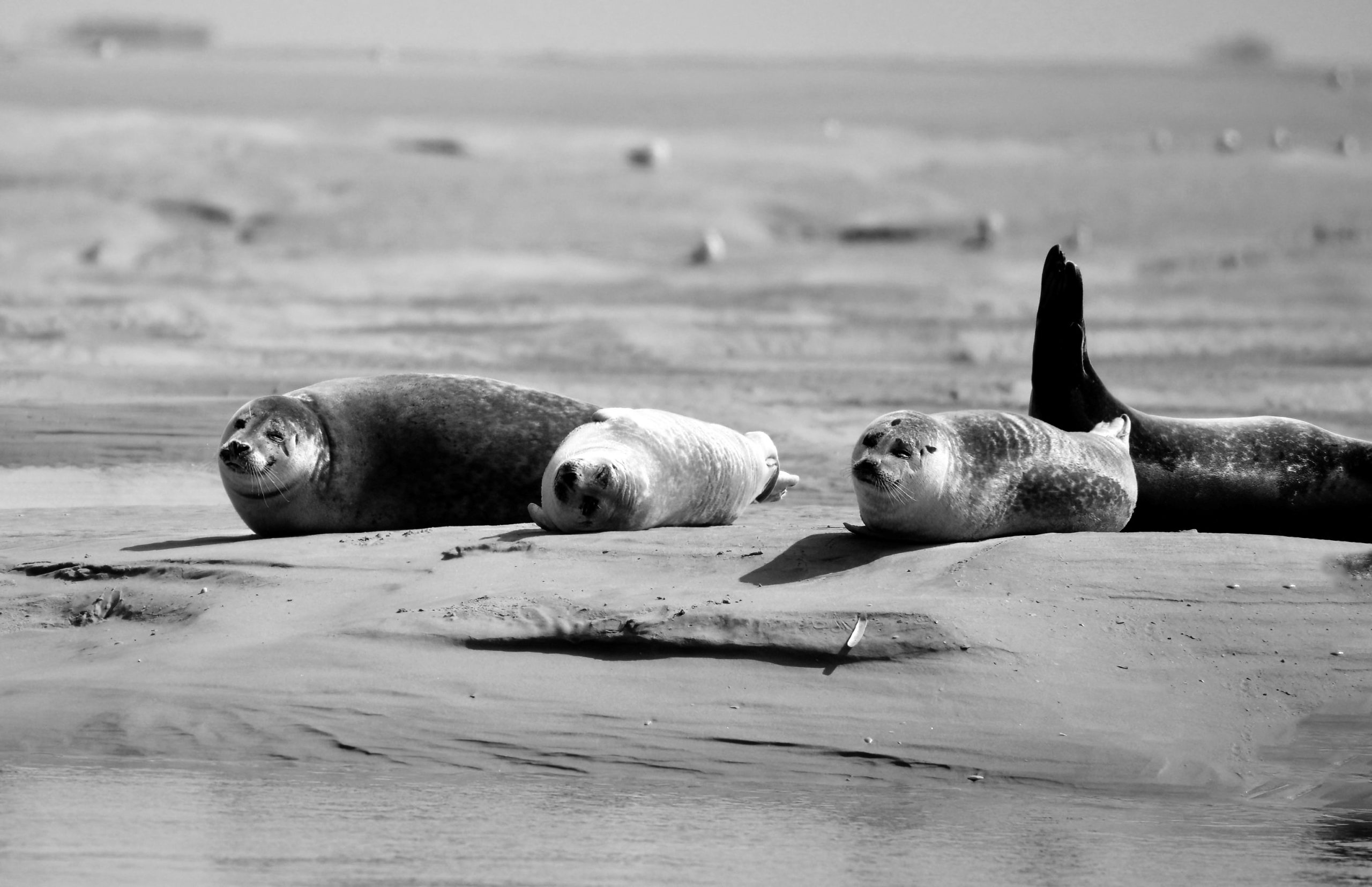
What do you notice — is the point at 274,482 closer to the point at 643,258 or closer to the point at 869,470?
the point at 869,470

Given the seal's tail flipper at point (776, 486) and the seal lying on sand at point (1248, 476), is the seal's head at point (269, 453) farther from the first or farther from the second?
the seal lying on sand at point (1248, 476)

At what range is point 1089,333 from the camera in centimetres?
1819

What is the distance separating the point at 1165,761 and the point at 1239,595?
933 millimetres

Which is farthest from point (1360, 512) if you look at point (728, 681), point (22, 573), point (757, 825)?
point (22, 573)

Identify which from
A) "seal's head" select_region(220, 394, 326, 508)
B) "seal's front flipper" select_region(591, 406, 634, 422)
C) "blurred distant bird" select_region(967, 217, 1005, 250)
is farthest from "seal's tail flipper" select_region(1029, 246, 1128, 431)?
"blurred distant bird" select_region(967, 217, 1005, 250)

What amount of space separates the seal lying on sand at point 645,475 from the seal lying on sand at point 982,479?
0.86 meters

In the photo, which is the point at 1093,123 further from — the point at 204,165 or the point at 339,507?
the point at 339,507

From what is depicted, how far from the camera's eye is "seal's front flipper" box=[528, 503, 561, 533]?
6.52m

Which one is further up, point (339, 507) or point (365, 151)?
point (365, 151)

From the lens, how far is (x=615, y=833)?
164 inches

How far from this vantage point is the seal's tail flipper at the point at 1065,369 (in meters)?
7.09

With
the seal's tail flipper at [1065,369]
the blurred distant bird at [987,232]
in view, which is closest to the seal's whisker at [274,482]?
the seal's tail flipper at [1065,369]

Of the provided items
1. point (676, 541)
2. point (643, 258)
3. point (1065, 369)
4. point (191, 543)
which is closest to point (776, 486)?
point (1065, 369)

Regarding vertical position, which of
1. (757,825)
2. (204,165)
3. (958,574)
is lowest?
(757,825)
